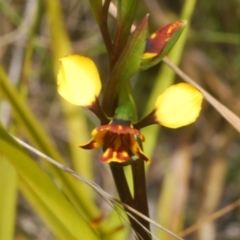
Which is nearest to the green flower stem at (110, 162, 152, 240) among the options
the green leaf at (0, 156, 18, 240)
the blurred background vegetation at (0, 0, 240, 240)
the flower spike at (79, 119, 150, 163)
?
the flower spike at (79, 119, 150, 163)

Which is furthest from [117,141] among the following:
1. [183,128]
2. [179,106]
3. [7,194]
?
[183,128]

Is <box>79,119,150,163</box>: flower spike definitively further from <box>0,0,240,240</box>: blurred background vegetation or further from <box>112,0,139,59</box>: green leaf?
<box>0,0,240,240</box>: blurred background vegetation

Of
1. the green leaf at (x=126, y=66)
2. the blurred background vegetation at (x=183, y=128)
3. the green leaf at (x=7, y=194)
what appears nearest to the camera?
the green leaf at (x=126, y=66)

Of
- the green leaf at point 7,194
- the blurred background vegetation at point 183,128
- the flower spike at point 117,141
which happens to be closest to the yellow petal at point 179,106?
the flower spike at point 117,141

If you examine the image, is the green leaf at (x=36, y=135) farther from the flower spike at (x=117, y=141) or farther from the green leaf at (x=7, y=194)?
the flower spike at (x=117, y=141)

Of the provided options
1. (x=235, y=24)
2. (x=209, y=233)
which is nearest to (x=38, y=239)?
(x=209, y=233)

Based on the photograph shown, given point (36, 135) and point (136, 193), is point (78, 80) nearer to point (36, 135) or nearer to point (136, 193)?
point (136, 193)

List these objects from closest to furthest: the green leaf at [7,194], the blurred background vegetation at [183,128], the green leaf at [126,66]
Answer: the green leaf at [126,66] < the green leaf at [7,194] < the blurred background vegetation at [183,128]
